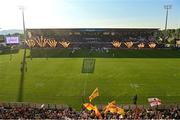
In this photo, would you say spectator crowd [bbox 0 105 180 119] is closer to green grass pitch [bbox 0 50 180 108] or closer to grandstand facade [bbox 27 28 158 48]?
green grass pitch [bbox 0 50 180 108]

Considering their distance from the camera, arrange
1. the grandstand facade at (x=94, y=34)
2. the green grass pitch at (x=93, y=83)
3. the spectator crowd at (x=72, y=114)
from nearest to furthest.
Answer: the spectator crowd at (x=72, y=114), the green grass pitch at (x=93, y=83), the grandstand facade at (x=94, y=34)

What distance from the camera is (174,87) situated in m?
39.0

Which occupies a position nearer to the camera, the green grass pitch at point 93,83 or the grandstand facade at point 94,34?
the green grass pitch at point 93,83

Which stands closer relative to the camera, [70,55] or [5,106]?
[5,106]

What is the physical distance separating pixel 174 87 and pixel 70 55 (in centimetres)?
3772

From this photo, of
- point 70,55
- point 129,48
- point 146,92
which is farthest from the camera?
point 129,48

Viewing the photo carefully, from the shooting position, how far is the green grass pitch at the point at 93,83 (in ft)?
114

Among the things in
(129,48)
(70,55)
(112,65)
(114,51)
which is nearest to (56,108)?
(112,65)

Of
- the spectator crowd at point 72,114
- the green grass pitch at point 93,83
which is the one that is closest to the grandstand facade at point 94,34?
the green grass pitch at point 93,83

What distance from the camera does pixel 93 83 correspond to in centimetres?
4144

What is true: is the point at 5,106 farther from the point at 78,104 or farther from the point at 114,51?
the point at 114,51

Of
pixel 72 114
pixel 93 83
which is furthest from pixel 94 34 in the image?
pixel 72 114

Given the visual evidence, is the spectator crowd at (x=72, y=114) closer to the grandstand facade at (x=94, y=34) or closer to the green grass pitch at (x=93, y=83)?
the green grass pitch at (x=93, y=83)

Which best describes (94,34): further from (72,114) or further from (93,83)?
(72,114)
